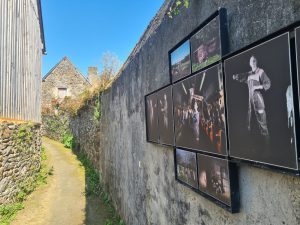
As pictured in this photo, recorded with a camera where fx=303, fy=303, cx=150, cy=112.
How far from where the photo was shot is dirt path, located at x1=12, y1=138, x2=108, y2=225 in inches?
295

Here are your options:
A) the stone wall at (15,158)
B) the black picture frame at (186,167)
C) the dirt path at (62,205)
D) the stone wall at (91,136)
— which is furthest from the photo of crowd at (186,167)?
the stone wall at (91,136)

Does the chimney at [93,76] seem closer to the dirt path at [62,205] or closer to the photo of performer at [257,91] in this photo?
the dirt path at [62,205]

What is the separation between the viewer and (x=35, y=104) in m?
12.4

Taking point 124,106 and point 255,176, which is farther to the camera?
point 124,106

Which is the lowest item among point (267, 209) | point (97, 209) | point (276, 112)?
point (97, 209)

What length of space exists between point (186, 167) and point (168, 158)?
619mm

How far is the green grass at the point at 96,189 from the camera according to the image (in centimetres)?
694

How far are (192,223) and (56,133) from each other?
74.5 ft

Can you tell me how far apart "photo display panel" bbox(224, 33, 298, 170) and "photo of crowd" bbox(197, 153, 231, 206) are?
202 mm

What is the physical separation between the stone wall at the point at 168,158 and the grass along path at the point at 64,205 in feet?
2.52

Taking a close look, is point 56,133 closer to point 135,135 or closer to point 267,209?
point 135,135

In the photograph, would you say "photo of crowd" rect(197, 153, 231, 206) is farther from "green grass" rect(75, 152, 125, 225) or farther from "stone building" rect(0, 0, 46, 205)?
"stone building" rect(0, 0, 46, 205)

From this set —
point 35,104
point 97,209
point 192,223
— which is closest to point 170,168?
point 192,223

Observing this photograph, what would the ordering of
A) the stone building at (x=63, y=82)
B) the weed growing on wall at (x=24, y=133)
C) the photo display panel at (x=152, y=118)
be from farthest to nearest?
the stone building at (x=63, y=82) → the weed growing on wall at (x=24, y=133) → the photo display panel at (x=152, y=118)
